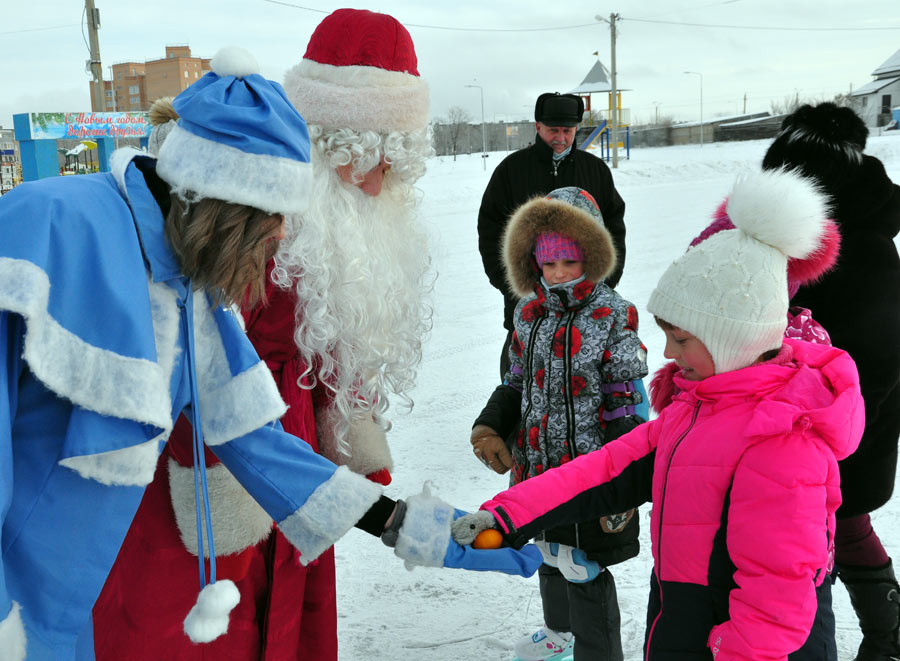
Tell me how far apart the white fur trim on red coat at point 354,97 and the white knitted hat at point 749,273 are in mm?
967

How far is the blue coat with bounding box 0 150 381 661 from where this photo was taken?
115cm

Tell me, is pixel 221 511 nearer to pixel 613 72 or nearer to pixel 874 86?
Result: pixel 613 72

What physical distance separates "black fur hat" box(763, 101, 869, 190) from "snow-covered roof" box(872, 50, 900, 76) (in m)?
53.6

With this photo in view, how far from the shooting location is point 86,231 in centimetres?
121

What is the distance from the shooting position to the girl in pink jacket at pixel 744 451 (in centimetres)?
152

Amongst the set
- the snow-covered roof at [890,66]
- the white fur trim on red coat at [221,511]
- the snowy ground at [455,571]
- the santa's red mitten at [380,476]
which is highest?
the snow-covered roof at [890,66]

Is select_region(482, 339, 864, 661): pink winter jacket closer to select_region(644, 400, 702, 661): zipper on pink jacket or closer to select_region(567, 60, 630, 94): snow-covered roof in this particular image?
select_region(644, 400, 702, 661): zipper on pink jacket

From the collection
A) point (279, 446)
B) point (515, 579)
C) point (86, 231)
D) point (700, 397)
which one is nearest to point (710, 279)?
point (700, 397)

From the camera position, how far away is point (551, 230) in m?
2.56

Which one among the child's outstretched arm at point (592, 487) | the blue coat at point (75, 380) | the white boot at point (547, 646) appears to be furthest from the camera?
the white boot at point (547, 646)

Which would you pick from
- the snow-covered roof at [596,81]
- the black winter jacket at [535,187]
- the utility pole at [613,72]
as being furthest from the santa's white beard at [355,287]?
the snow-covered roof at [596,81]

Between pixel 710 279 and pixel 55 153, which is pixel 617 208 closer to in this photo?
pixel 710 279

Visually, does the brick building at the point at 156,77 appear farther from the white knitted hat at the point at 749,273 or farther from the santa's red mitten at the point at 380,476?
the white knitted hat at the point at 749,273

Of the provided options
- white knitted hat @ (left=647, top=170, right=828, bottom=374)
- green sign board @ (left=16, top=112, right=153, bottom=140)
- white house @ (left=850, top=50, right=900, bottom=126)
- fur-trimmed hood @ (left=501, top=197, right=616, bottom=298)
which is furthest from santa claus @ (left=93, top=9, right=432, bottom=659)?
white house @ (left=850, top=50, right=900, bottom=126)
